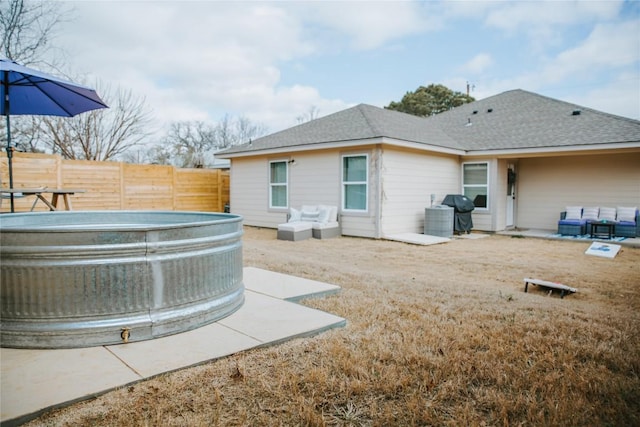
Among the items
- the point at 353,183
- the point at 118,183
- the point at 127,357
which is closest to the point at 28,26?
the point at 118,183

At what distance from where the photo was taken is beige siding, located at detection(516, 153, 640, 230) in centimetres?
1100

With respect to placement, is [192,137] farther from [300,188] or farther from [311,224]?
[311,224]

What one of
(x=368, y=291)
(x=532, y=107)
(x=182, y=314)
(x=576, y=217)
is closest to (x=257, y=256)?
(x=368, y=291)

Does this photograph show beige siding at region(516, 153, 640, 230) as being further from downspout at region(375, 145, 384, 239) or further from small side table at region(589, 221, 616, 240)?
downspout at region(375, 145, 384, 239)

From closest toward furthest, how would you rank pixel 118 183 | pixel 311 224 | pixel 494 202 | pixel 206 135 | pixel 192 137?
pixel 311 224
pixel 494 202
pixel 118 183
pixel 192 137
pixel 206 135

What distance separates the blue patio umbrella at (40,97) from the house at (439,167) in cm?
575

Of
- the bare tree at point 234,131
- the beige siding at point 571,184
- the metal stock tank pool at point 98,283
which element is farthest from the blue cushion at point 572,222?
the bare tree at point 234,131

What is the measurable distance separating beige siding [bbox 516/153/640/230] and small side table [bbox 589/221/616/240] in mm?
949

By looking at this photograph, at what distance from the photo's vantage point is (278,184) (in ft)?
39.8

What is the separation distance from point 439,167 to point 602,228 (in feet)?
15.3

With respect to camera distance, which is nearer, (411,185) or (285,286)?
(285,286)

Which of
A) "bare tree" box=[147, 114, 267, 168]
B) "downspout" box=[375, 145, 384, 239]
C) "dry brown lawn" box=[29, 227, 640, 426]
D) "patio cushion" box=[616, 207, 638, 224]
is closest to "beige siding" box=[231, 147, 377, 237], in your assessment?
"downspout" box=[375, 145, 384, 239]

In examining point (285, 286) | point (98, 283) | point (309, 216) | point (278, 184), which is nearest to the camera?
point (98, 283)

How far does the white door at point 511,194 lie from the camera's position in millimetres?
12414
